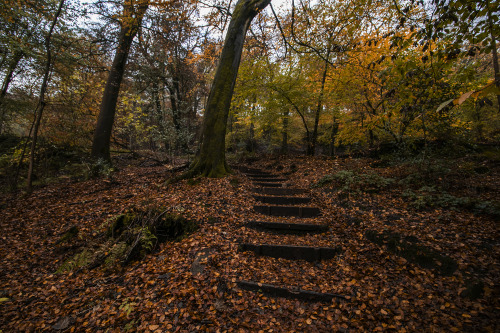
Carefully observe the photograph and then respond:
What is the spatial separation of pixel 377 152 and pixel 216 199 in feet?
25.3

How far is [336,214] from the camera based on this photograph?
4844mm

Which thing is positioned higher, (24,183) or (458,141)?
(458,141)

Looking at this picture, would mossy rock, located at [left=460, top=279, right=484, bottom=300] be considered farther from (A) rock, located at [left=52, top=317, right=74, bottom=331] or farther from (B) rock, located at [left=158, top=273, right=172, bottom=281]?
(A) rock, located at [left=52, top=317, right=74, bottom=331]

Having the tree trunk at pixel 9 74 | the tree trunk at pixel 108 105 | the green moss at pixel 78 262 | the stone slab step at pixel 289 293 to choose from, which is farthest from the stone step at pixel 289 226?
the tree trunk at pixel 9 74

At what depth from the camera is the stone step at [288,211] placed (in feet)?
16.4

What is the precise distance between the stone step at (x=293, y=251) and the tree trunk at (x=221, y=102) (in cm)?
349

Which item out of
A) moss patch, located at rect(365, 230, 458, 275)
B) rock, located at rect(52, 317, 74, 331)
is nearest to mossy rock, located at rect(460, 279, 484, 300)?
moss patch, located at rect(365, 230, 458, 275)

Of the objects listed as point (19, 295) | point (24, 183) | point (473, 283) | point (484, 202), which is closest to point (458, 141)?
point (484, 202)

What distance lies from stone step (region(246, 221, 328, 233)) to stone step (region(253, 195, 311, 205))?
1.36 meters

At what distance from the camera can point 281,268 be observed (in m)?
3.35

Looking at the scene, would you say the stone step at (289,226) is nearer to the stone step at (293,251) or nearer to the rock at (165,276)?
the stone step at (293,251)

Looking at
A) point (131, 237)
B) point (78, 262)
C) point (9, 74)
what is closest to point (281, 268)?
point (131, 237)

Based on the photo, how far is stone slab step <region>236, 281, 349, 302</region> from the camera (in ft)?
8.97

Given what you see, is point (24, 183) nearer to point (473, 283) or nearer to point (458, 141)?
point (473, 283)
